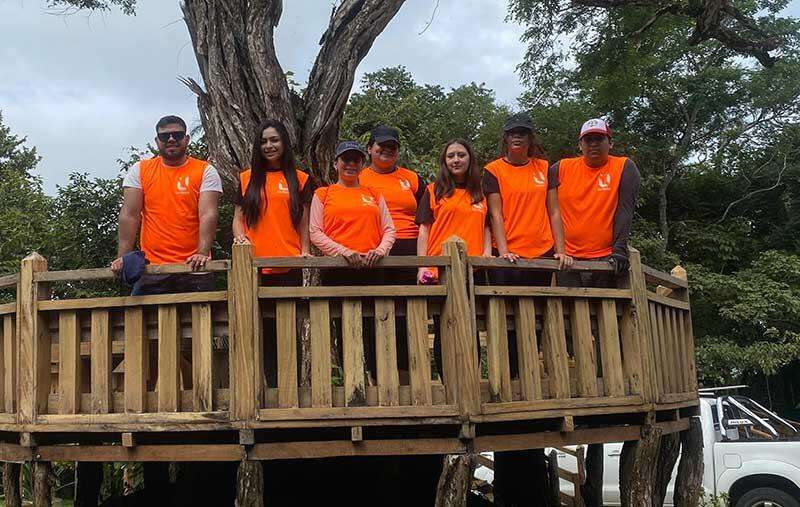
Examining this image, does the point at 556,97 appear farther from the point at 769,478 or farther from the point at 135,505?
the point at 135,505

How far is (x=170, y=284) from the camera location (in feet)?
16.7

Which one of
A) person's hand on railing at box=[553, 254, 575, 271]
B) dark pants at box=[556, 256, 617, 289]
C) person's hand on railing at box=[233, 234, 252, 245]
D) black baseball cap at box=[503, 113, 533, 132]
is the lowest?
dark pants at box=[556, 256, 617, 289]

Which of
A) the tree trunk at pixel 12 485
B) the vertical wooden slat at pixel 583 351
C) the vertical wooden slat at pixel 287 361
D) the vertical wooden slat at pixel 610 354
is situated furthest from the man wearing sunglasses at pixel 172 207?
the vertical wooden slat at pixel 610 354

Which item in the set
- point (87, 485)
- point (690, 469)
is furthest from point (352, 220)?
point (690, 469)

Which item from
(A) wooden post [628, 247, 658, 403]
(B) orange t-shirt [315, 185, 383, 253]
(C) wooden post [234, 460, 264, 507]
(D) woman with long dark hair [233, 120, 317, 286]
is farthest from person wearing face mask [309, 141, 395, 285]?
(A) wooden post [628, 247, 658, 403]

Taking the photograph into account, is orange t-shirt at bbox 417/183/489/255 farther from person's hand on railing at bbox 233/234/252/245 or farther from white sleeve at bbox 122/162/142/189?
white sleeve at bbox 122/162/142/189

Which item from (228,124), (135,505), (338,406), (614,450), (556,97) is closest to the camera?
(338,406)

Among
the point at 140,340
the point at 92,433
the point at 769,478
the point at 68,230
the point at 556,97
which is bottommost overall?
the point at 769,478

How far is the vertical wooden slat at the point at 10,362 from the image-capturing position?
5.34 metres

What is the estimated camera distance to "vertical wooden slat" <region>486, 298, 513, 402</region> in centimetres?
490

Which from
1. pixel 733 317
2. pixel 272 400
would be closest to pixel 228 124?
pixel 272 400

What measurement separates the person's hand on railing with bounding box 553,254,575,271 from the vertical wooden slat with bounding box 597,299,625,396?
410 millimetres

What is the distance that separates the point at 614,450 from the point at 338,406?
7889 millimetres

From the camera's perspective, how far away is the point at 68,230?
13078 mm
